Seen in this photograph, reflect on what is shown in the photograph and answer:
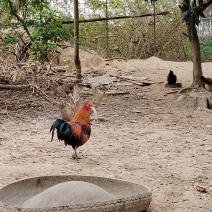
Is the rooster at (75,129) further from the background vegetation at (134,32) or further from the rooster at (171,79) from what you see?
the background vegetation at (134,32)

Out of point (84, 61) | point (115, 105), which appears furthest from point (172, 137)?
point (84, 61)

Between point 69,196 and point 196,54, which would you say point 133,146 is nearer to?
point 69,196

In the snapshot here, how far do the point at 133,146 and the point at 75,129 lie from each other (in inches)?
43.7

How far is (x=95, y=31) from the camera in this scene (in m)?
15.4

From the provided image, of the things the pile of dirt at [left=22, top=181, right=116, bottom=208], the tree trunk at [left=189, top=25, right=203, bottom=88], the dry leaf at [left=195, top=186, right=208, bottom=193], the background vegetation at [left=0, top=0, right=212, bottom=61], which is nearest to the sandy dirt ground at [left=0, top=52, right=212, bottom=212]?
the dry leaf at [left=195, top=186, right=208, bottom=193]

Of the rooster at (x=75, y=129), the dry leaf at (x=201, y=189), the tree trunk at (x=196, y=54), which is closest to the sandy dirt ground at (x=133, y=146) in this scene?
the dry leaf at (x=201, y=189)

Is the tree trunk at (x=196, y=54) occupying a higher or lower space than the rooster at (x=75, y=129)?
higher

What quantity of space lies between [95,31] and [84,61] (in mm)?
1990

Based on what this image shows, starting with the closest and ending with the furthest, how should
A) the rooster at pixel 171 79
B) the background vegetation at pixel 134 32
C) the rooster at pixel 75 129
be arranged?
the rooster at pixel 75 129 → the rooster at pixel 171 79 → the background vegetation at pixel 134 32

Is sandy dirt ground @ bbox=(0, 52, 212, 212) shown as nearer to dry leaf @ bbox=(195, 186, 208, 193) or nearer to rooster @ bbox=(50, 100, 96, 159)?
dry leaf @ bbox=(195, 186, 208, 193)

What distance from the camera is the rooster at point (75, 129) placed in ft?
18.4

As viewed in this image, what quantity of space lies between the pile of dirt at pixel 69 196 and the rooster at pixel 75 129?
2.01m

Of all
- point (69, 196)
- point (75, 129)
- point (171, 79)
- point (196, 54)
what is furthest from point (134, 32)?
point (69, 196)

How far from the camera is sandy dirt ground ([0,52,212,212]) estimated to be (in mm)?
4855
